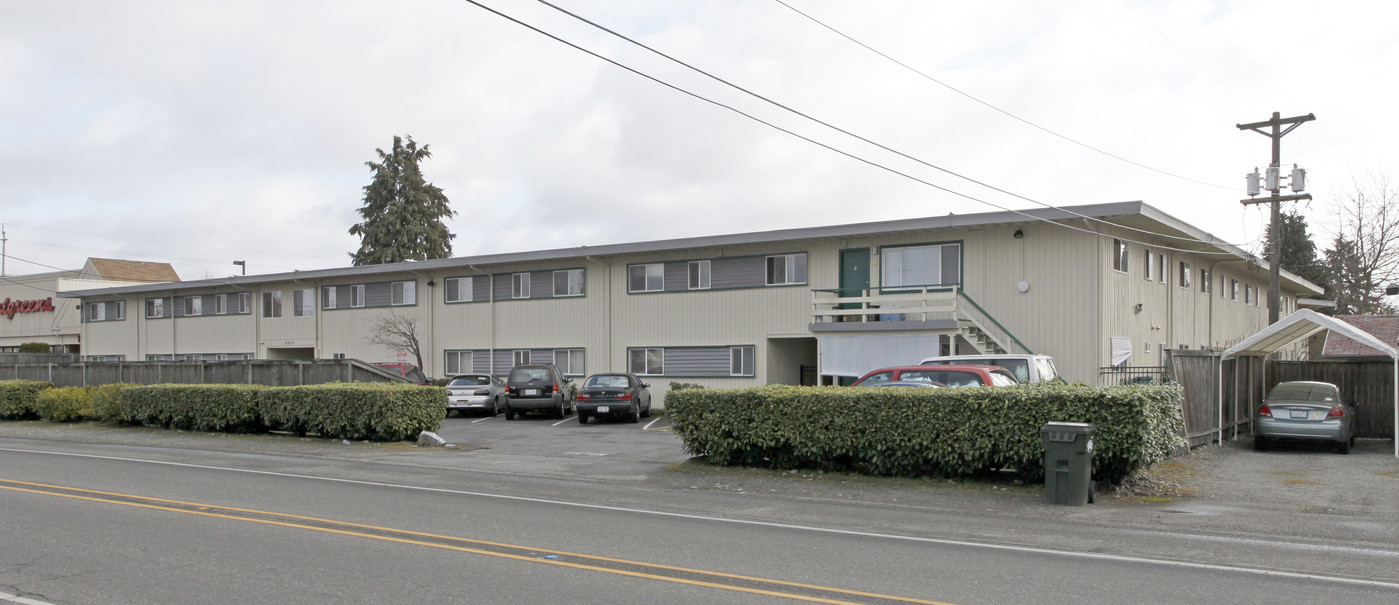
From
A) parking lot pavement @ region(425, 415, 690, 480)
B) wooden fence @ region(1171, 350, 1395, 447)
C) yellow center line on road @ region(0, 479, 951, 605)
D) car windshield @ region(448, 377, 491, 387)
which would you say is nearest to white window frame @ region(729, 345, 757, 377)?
parking lot pavement @ region(425, 415, 690, 480)

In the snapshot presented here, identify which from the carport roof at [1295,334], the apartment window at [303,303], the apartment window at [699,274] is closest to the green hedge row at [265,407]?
the apartment window at [699,274]

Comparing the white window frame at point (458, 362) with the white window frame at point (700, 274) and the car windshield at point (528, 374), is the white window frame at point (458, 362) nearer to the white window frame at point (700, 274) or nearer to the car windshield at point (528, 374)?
the car windshield at point (528, 374)

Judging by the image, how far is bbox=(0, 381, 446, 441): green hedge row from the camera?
2011 centimetres

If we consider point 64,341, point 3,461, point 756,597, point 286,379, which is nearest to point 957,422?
point 756,597

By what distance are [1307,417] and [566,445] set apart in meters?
14.0

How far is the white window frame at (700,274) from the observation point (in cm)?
3080

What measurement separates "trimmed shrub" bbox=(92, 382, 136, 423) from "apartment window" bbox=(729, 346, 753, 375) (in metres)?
15.8

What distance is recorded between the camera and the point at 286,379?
24.0m

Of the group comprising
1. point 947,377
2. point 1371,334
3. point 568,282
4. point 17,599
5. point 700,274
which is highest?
point 700,274

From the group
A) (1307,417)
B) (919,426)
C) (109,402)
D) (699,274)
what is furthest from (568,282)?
(1307,417)

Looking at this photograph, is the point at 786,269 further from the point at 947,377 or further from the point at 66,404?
the point at 66,404

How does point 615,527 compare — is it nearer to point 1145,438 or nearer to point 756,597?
point 756,597

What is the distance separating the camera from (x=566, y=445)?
20.5m

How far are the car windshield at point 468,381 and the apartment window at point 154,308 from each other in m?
22.5
